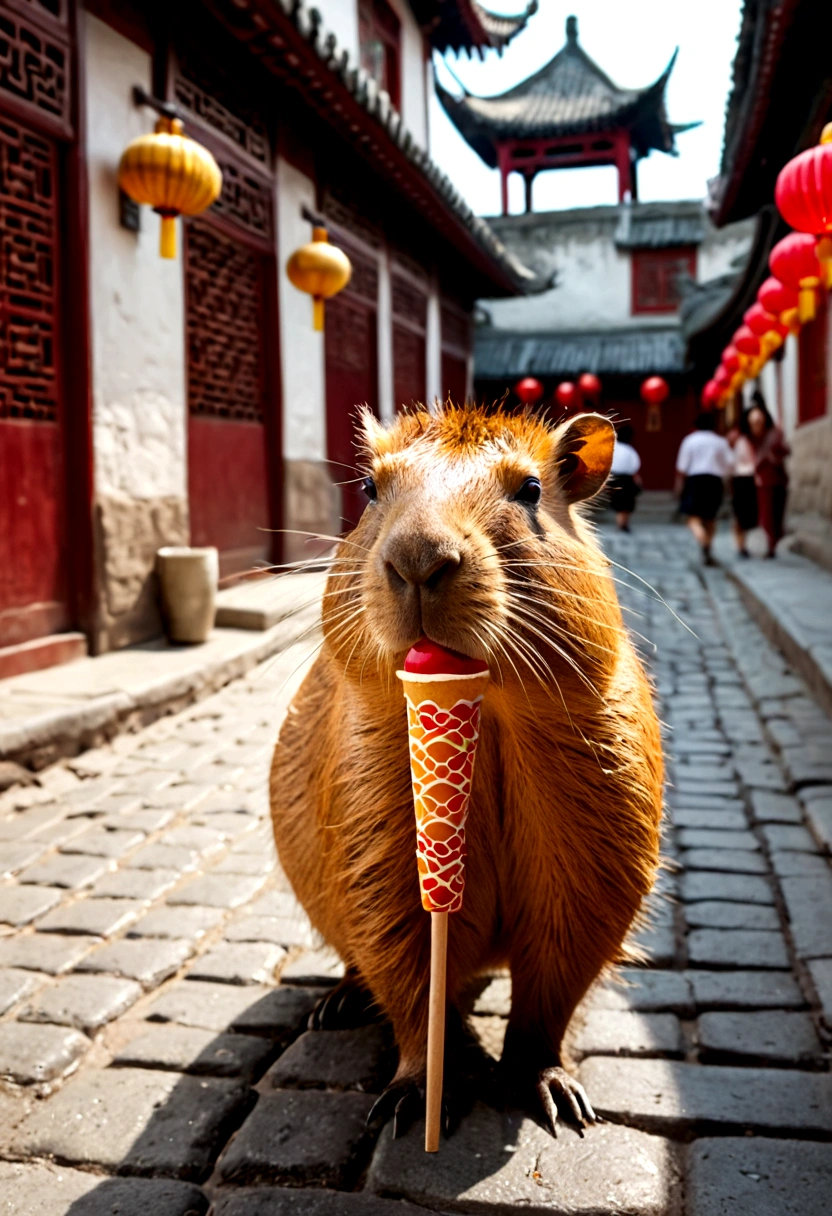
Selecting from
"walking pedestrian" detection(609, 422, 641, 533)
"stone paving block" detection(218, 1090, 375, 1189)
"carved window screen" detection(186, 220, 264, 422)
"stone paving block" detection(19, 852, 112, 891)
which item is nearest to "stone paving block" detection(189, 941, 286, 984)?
"stone paving block" detection(218, 1090, 375, 1189)

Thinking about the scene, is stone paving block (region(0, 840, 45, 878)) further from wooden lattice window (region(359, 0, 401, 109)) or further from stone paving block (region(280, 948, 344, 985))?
wooden lattice window (region(359, 0, 401, 109))

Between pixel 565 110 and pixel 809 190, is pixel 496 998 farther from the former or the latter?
pixel 565 110

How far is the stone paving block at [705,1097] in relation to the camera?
6.77ft

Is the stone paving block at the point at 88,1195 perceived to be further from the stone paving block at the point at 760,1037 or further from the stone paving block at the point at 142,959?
the stone paving block at the point at 760,1037

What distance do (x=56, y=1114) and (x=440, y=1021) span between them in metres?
1.03

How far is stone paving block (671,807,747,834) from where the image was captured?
13.2 ft

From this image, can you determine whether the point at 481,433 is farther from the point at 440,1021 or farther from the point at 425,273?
the point at 425,273

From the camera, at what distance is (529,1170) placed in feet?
6.22

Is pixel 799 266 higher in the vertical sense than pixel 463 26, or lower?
lower

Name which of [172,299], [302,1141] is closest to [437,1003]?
[302,1141]

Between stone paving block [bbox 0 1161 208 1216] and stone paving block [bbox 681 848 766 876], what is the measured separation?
2.20 m

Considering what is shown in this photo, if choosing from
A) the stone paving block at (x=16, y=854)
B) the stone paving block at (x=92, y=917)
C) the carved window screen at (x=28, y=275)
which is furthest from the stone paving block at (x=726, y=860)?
the carved window screen at (x=28, y=275)

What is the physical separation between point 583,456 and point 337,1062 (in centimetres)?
143

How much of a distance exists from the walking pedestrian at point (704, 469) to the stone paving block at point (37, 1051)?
10109 mm
